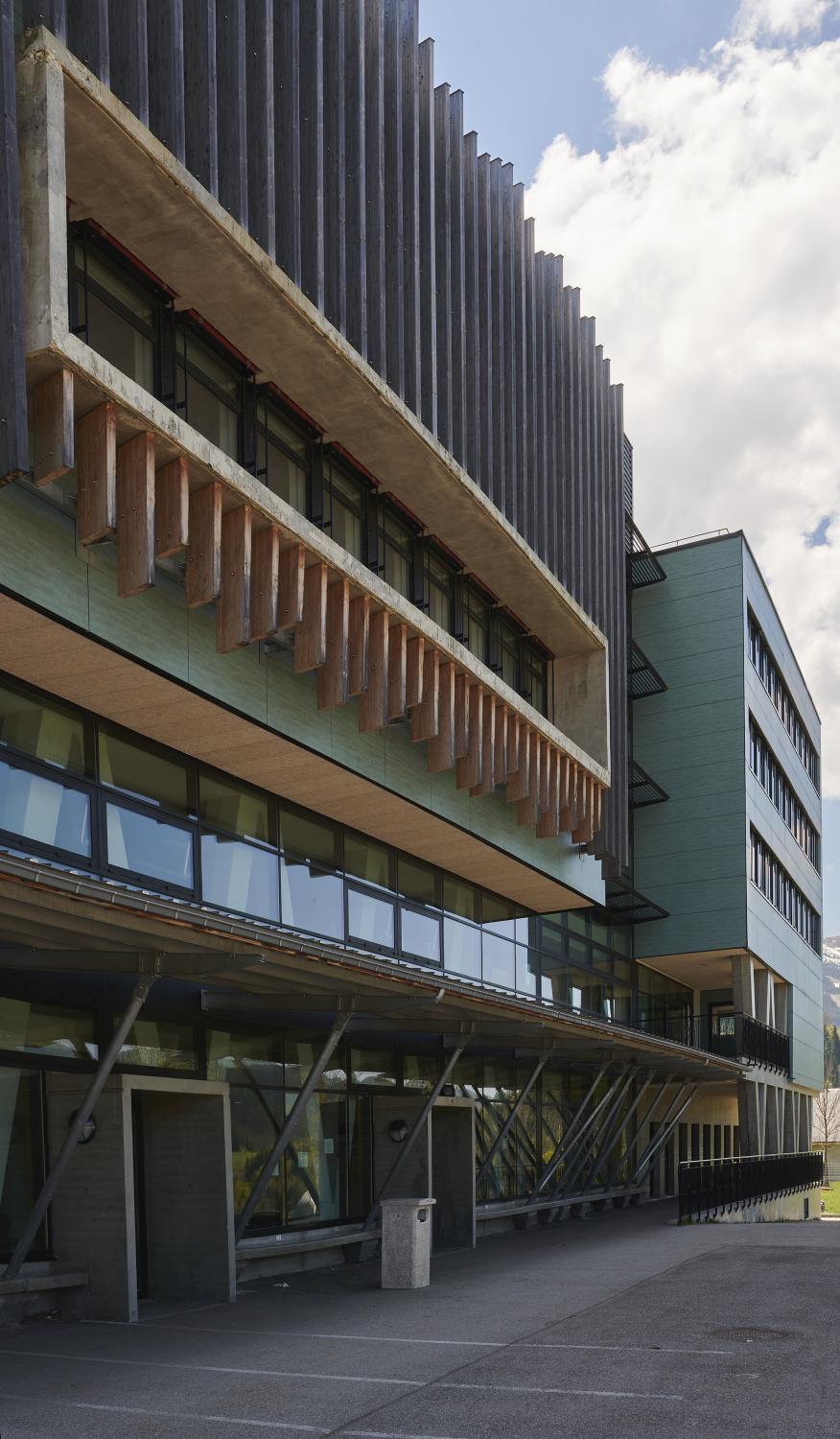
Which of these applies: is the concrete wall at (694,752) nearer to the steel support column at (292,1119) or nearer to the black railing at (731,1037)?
the black railing at (731,1037)

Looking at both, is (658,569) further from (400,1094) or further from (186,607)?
(186,607)

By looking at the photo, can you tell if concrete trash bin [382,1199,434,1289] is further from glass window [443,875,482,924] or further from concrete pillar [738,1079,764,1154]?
concrete pillar [738,1079,764,1154]

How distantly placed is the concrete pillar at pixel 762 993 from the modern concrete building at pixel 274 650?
15.2m

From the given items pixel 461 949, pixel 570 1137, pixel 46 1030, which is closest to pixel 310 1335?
pixel 46 1030

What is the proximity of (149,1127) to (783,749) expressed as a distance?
36.8 metres

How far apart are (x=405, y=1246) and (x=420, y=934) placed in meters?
8.69

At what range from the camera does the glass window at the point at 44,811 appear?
15188 mm

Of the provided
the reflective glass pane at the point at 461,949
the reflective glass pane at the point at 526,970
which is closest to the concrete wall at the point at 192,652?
the reflective glass pane at the point at 461,949

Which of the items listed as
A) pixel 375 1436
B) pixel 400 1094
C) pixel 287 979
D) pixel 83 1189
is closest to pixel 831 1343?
pixel 375 1436

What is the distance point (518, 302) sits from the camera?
25938mm

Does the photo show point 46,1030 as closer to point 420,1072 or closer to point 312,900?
point 312,900

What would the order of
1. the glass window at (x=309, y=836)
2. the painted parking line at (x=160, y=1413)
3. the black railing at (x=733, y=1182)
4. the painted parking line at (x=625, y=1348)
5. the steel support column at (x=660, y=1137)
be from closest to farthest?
the painted parking line at (x=160, y=1413) → the painted parking line at (x=625, y=1348) → the glass window at (x=309, y=836) → the black railing at (x=733, y=1182) → the steel support column at (x=660, y=1137)

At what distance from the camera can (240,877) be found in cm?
1952

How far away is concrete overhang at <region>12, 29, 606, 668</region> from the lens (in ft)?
47.4
